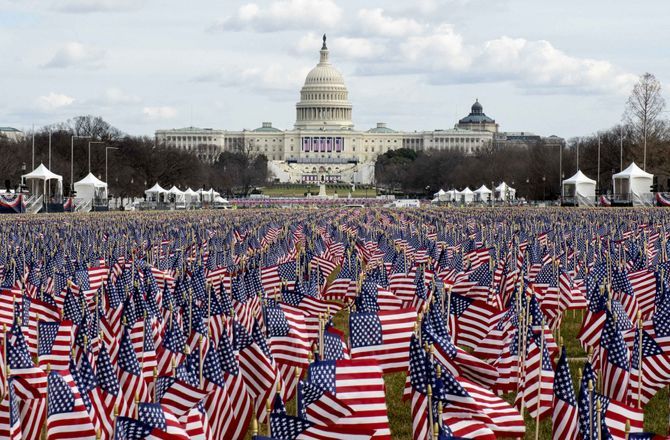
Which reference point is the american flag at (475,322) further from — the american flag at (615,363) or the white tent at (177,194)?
the white tent at (177,194)

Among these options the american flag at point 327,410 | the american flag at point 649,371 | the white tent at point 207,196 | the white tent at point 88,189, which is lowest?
the american flag at point 649,371

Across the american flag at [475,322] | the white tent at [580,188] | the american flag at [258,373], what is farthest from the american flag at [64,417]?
the white tent at [580,188]

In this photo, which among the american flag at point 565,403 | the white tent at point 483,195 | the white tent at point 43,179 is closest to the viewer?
the american flag at point 565,403

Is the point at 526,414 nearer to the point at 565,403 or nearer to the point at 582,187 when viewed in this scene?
the point at 565,403

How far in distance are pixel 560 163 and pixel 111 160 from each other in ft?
112

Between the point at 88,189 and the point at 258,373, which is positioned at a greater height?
the point at 88,189

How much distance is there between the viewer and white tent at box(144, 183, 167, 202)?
286ft

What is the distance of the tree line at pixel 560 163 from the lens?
91500mm

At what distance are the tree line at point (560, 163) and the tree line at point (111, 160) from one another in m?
22.8

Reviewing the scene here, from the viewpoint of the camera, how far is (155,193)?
8894 centimetres

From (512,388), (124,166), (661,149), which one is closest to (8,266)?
(512,388)

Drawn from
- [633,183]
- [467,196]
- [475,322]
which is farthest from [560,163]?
[475,322]

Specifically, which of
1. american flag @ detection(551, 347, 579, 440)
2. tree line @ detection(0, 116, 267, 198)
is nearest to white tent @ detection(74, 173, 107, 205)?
tree line @ detection(0, 116, 267, 198)

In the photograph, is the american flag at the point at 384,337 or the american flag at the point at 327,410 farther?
the american flag at the point at 384,337
